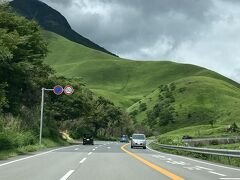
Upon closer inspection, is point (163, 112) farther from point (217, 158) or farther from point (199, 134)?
point (217, 158)

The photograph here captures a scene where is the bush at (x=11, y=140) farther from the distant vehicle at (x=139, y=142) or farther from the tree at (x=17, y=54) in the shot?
the distant vehicle at (x=139, y=142)

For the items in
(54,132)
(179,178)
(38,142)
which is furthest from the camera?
(54,132)

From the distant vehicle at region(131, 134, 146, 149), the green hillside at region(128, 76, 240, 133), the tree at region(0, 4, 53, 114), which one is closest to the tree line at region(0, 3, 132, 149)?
the tree at region(0, 4, 53, 114)

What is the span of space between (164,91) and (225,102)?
26126mm

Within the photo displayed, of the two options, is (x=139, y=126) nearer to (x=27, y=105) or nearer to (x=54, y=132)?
(x=54, y=132)

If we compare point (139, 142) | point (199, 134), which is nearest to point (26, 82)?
point (139, 142)

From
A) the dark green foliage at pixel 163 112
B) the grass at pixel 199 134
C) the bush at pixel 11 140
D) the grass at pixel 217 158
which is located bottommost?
the grass at pixel 217 158

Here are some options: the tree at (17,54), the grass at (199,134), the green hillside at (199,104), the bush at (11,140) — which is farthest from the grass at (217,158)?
the green hillside at (199,104)

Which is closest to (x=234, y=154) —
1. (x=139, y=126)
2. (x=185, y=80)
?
(x=139, y=126)

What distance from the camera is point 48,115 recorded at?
57.9m

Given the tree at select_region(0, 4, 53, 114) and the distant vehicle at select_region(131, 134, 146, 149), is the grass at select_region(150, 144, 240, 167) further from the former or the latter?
the tree at select_region(0, 4, 53, 114)

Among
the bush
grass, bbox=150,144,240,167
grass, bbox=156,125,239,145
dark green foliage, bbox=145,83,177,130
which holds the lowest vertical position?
grass, bbox=150,144,240,167

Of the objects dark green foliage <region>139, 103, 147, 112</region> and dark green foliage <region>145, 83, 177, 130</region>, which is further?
dark green foliage <region>139, 103, 147, 112</region>

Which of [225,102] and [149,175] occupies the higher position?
[225,102]
